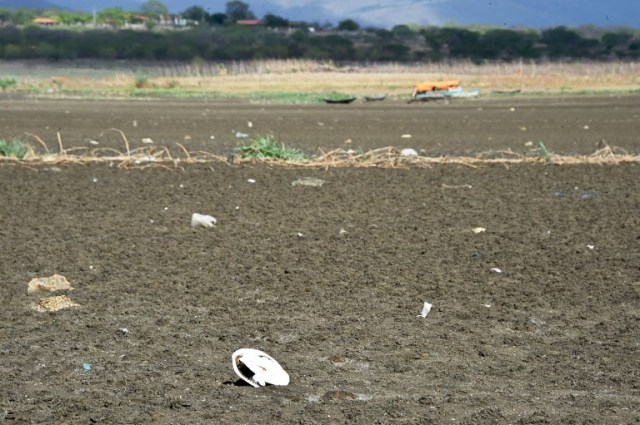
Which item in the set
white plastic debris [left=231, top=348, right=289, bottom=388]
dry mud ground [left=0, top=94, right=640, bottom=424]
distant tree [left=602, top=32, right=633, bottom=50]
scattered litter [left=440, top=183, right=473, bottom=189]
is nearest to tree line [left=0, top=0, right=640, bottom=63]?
distant tree [left=602, top=32, right=633, bottom=50]

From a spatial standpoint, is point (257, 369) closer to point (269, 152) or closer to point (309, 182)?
point (309, 182)

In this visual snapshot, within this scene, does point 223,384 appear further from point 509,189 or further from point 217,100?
point 217,100

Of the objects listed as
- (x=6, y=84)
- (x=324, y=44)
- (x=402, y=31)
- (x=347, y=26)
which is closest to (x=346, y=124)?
(x=6, y=84)

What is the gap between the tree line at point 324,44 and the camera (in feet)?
199

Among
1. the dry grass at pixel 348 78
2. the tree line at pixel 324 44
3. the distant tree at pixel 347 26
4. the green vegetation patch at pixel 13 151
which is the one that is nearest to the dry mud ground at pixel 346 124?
the green vegetation patch at pixel 13 151

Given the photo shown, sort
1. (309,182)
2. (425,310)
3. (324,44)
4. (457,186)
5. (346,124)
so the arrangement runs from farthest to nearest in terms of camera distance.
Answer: (324,44) → (346,124) → (309,182) → (457,186) → (425,310)

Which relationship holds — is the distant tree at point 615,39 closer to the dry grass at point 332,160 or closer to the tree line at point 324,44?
the tree line at point 324,44

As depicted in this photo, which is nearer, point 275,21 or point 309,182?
point 309,182

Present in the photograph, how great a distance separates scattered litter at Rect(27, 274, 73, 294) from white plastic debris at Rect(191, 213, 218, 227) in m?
1.97

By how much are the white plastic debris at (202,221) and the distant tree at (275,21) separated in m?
76.7

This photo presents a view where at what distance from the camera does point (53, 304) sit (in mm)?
6141

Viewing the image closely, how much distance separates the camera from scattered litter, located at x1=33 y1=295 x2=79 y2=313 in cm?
609

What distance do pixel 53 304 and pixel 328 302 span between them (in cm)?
161

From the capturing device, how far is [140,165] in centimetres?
1192
